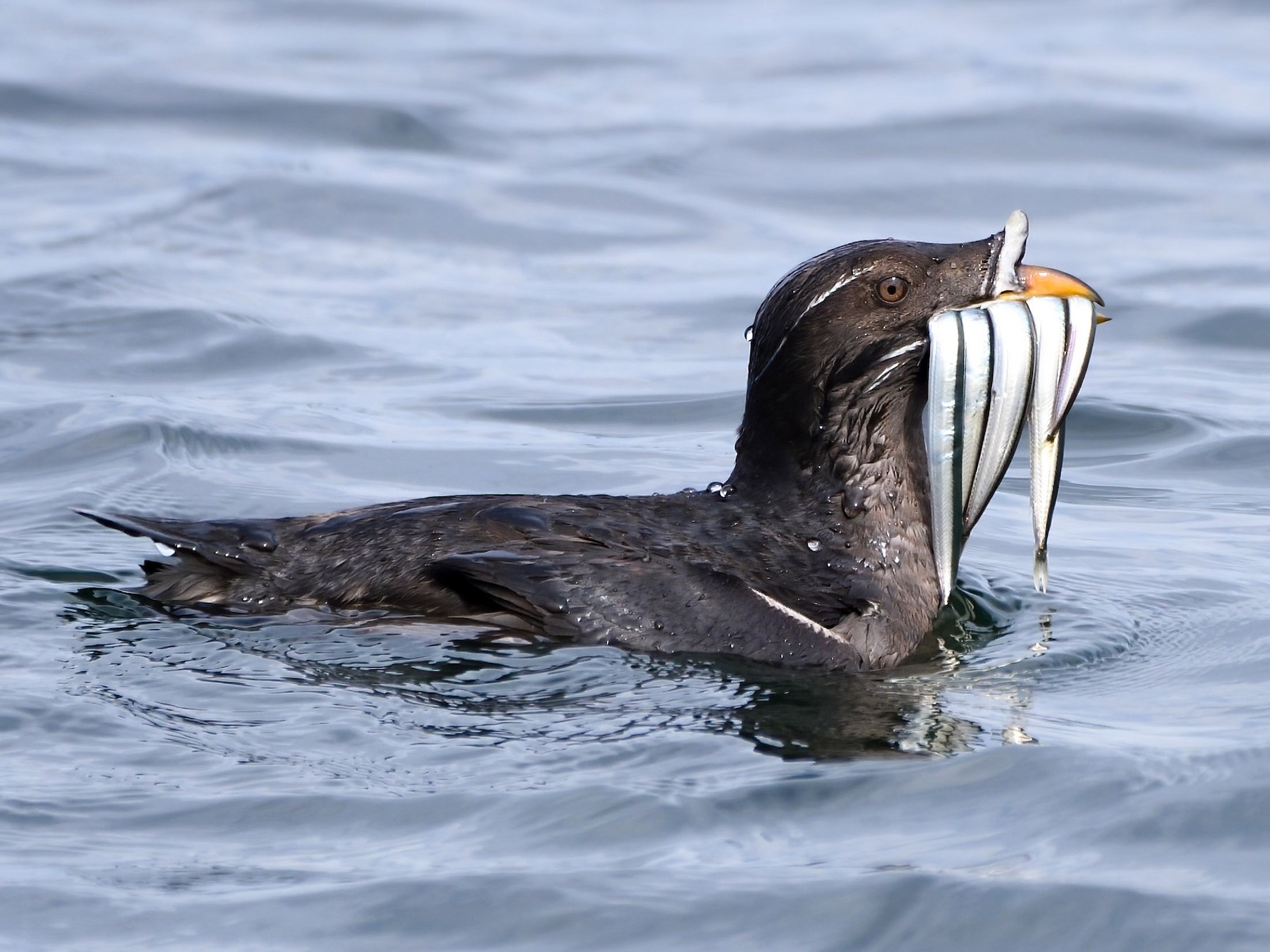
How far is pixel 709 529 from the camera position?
6988 mm

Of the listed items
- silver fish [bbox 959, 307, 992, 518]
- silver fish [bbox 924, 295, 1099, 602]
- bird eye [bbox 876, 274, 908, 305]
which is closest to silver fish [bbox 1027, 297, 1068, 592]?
silver fish [bbox 924, 295, 1099, 602]

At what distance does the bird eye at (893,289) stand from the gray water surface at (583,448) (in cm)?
125

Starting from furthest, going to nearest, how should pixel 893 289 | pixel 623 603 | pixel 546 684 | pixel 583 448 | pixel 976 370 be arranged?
pixel 583 448 < pixel 893 289 < pixel 976 370 < pixel 623 603 < pixel 546 684

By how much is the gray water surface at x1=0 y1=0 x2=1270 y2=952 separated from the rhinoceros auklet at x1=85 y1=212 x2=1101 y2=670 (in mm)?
162

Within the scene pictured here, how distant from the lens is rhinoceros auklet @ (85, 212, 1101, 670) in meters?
6.57

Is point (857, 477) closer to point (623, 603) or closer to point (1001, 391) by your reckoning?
point (1001, 391)

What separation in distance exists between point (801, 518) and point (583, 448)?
3.35 metres

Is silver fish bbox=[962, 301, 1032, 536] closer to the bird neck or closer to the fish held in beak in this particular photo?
the fish held in beak

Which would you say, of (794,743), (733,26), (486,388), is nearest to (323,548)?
(794,743)

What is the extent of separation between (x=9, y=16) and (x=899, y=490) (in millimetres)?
14986

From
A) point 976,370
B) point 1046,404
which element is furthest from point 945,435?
point 1046,404

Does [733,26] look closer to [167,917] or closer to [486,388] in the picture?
[486,388]

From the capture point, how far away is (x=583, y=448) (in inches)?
411

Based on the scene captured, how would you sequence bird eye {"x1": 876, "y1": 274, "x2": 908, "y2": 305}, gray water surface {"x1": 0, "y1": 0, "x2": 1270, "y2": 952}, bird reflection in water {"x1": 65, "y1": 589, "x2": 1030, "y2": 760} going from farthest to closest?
bird eye {"x1": 876, "y1": 274, "x2": 908, "y2": 305} < bird reflection in water {"x1": 65, "y1": 589, "x2": 1030, "y2": 760} < gray water surface {"x1": 0, "y1": 0, "x2": 1270, "y2": 952}
